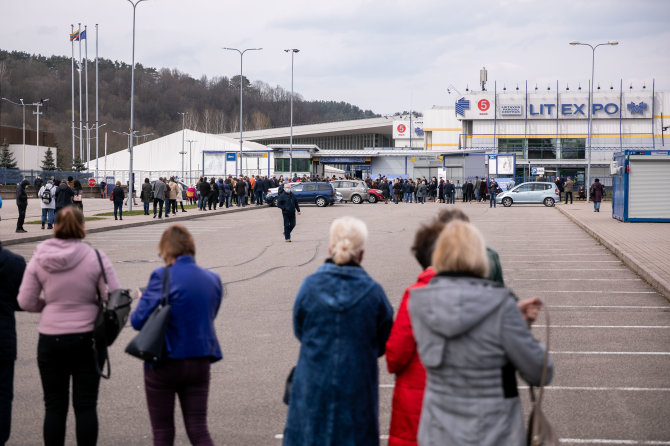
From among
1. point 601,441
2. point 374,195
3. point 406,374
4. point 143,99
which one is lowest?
point 601,441

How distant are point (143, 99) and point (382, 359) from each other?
16144cm

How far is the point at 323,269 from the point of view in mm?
3992

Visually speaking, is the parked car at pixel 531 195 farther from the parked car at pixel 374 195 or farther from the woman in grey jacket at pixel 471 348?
the woman in grey jacket at pixel 471 348

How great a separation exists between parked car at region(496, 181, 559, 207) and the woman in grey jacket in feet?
156

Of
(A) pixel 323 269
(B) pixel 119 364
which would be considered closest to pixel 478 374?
(A) pixel 323 269

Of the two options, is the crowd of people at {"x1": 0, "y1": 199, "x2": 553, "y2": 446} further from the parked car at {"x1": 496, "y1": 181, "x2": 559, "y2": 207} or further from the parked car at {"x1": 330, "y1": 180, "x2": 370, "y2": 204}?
the parked car at {"x1": 330, "y1": 180, "x2": 370, "y2": 204}

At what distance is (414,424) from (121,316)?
1.96 meters

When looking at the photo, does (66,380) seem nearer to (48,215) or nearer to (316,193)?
(48,215)

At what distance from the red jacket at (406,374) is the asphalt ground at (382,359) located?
1.89m

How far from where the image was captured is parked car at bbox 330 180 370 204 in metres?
53.0

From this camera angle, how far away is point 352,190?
5303cm

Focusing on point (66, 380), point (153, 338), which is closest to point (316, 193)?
point (66, 380)

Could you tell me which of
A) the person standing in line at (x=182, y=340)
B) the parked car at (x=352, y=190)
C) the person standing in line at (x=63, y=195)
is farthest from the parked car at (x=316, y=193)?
the person standing in line at (x=182, y=340)

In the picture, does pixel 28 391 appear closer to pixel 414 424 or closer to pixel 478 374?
pixel 414 424
